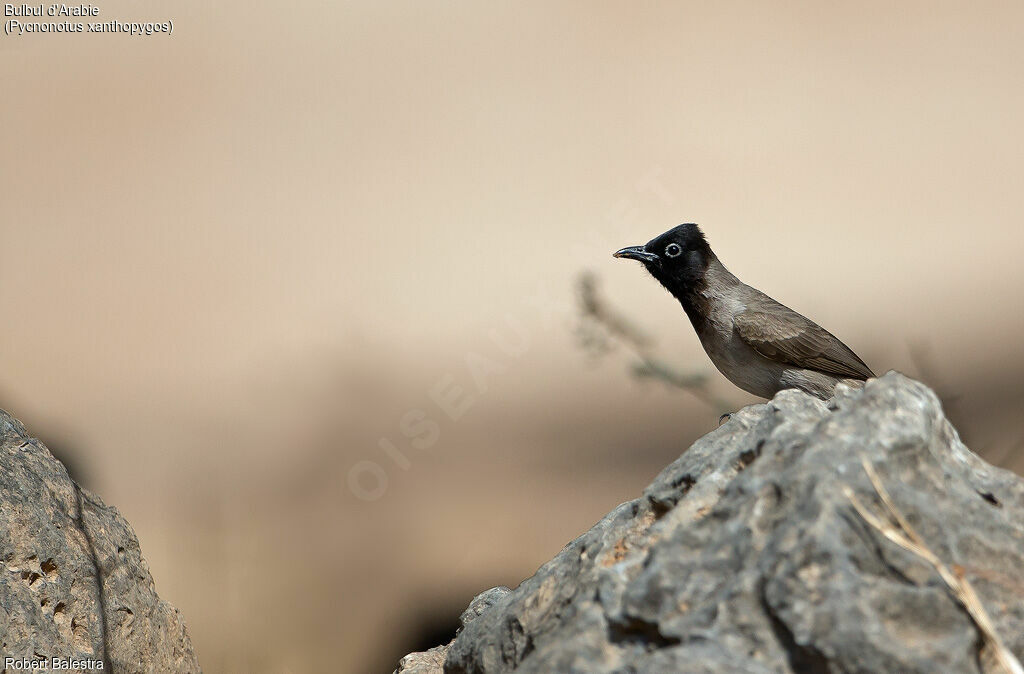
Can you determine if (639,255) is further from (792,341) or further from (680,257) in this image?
(792,341)

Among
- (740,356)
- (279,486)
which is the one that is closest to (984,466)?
(740,356)

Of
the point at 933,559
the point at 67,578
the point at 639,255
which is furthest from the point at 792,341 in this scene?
the point at 67,578

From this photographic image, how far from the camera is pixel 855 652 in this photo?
1.33m

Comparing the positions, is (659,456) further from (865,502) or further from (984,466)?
(865,502)

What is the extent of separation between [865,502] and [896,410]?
20 cm

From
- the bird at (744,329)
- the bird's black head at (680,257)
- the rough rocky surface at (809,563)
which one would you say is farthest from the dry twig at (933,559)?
the bird's black head at (680,257)

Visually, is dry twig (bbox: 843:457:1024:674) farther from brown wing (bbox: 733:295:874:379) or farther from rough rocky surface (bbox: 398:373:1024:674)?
brown wing (bbox: 733:295:874:379)

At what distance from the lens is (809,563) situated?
140cm

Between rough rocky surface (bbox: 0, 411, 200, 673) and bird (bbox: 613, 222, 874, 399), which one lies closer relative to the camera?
rough rocky surface (bbox: 0, 411, 200, 673)

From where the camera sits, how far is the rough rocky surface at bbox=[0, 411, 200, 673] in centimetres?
251

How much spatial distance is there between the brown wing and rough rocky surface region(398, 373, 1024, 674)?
2.11 meters

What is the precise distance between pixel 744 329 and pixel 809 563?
2.63 m

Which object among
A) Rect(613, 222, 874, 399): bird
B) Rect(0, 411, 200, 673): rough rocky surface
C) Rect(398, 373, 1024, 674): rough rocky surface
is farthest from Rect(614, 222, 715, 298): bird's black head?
Rect(398, 373, 1024, 674): rough rocky surface

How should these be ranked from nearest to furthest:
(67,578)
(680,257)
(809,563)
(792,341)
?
1. (809,563)
2. (67,578)
3. (792,341)
4. (680,257)
